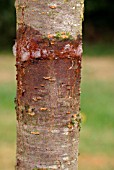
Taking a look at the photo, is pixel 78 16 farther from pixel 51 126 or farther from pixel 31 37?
pixel 51 126

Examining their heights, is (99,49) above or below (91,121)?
below

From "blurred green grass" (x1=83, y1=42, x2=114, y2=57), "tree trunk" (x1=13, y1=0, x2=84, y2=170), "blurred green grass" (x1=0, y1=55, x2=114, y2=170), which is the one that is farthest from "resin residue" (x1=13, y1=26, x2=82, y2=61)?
"blurred green grass" (x1=83, y1=42, x2=114, y2=57)

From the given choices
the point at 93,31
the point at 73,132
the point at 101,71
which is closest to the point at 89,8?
the point at 93,31

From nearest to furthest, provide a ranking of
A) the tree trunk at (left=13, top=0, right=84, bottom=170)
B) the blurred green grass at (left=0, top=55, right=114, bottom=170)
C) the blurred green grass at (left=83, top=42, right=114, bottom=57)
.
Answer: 1. the tree trunk at (left=13, top=0, right=84, bottom=170)
2. the blurred green grass at (left=0, top=55, right=114, bottom=170)
3. the blurred green grass at (left=83, top=42, right=114, bottom=57)

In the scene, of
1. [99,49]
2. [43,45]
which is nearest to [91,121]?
[43,45]

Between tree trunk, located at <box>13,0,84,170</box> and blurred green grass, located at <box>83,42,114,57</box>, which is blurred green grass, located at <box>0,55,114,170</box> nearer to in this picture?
blurred green grass, located at <box>83,42,114,57</box>

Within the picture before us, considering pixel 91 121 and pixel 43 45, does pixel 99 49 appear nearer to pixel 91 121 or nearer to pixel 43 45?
pixel 91 121
